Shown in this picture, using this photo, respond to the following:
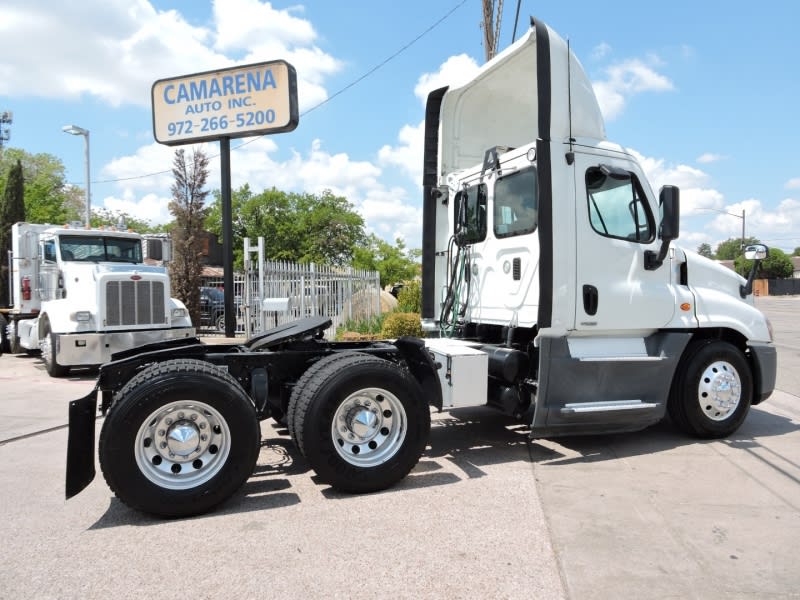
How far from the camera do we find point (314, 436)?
4.23 m

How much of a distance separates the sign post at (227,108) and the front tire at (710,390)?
10.1m

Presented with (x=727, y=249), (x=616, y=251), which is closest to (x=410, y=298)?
(x=616, y=251)

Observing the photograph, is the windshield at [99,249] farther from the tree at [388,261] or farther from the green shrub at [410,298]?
the tree at [388,261]

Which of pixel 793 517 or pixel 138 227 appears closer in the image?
pixel 793 517

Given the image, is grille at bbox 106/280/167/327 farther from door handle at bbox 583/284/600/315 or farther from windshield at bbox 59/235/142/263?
door handle at bbox 583/284/600/315

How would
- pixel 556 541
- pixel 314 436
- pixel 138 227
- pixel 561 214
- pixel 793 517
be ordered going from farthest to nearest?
1. pixel 138 227
2. pixel 561 214
3. pixel 314 436
4. pixel 793 517
5. pixel 556 541

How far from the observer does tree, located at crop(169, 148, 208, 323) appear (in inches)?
705

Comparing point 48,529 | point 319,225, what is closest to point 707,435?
point 48,529

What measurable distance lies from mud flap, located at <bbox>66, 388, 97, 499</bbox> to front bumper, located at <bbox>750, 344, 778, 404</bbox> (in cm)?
602

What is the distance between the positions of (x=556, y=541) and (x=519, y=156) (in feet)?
11.3

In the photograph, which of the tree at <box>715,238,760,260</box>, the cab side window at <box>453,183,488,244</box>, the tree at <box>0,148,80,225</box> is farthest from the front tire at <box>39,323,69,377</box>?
the tree at <box>715,238,760,260</box>

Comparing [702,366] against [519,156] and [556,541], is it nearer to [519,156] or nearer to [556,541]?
[519,156]

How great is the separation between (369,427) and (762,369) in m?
4.23

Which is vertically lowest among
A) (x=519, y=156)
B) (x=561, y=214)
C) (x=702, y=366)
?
(x=702, y=366)
